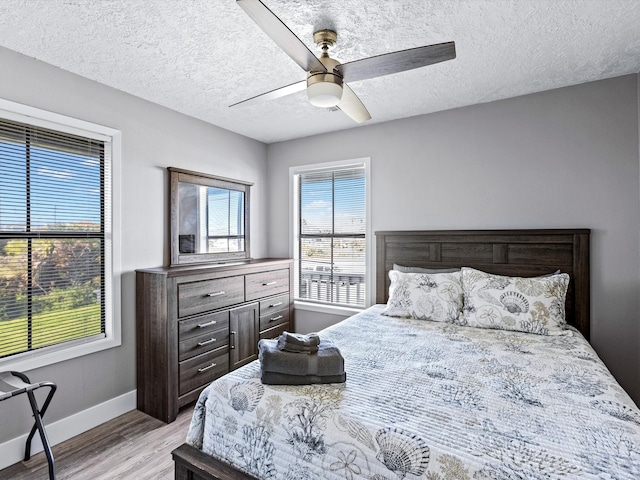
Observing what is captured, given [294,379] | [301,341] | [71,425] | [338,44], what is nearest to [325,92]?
[338,44]

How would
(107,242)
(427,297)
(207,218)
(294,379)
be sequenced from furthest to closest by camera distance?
(207,218)
(427,297)
(107,242)
(294,379)

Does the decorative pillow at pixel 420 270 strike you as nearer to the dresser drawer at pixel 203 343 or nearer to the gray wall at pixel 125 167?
the dresser drawer at pixel 203 343

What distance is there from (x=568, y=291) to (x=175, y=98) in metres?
3.55

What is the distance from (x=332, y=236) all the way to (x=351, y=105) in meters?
1.98

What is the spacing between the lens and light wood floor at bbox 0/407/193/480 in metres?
2.00

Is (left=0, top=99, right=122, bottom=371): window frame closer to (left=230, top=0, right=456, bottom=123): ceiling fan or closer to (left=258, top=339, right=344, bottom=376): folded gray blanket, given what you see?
(left=230, top=0, right=456, bottom=123): ceiling fan

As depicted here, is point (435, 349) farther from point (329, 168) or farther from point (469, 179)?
point (329, 168)

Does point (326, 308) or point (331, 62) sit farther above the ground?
point (331, 62)

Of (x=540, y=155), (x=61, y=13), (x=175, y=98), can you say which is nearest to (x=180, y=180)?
(x=175, y=98)

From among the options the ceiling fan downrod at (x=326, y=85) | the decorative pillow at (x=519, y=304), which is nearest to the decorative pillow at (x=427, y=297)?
the decorative pillow at (x=519, y=304)

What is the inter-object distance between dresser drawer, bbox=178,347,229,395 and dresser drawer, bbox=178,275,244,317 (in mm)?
399

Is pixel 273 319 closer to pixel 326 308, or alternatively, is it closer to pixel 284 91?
pixel 326 308

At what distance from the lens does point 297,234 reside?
4152 millimetres

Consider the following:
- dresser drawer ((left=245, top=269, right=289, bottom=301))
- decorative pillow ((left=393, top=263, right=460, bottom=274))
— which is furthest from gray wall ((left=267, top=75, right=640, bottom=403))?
dresser drawer ((left=245, top=269, right=289, bottom=301))
